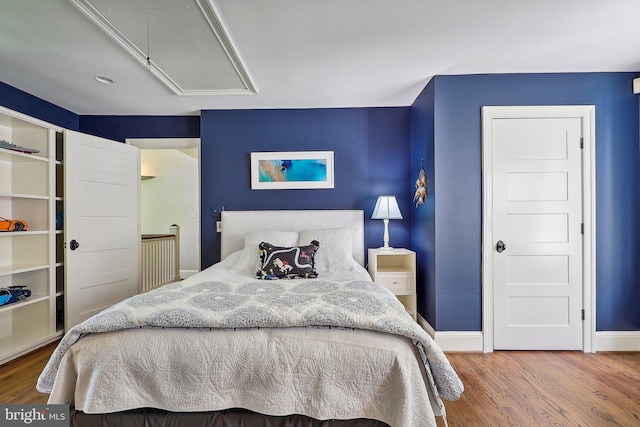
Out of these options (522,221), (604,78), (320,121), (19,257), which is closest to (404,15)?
(320,121)

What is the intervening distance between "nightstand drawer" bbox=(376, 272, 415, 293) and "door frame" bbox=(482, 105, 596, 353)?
65 cm

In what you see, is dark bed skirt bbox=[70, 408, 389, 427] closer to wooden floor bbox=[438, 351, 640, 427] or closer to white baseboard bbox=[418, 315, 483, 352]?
wooden floor bbox=[438, 351, 640, 427]

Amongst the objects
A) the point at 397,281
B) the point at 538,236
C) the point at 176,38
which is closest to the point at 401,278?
the point at 397,281

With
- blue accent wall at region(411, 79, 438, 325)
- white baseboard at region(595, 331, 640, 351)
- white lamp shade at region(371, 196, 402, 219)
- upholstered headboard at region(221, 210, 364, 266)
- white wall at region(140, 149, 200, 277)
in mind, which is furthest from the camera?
white wall at region(140, 149, 200, 277)

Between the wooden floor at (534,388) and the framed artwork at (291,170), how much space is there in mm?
2192

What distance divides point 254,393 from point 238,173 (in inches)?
102

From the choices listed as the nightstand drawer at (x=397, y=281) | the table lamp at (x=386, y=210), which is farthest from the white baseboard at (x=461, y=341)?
the table lamp at (x=386, y=210)

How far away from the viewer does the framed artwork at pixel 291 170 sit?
11.4ft

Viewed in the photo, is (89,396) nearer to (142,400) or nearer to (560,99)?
(142,400)

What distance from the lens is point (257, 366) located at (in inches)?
52.8

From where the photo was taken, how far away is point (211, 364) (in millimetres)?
1345

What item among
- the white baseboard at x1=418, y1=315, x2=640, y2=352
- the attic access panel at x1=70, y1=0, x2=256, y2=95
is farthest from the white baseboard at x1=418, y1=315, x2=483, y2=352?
the attic access panel at x1=70, y1=0, x2=256, y2=95

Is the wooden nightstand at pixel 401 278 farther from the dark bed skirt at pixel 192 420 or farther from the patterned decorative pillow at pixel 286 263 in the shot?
the dark bed skirt at pixel 192 420

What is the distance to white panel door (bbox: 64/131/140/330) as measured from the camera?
9.56ft
